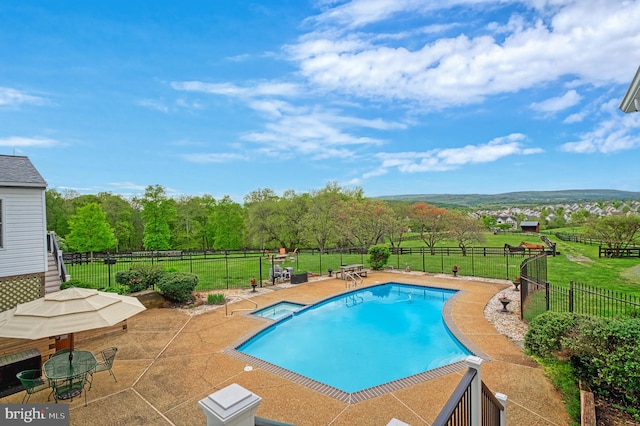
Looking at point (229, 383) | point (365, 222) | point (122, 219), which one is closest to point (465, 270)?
point (365, 222)

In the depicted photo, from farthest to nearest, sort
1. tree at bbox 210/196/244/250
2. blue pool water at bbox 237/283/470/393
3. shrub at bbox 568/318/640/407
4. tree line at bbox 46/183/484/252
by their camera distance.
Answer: tree at bbox 210/196/244/250 < tree line at bbox 46/183/484/252 < blue pool water at bbox 237/283/470/393 < shrub at bbox 568/318/640/407

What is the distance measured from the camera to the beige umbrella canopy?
534 cm

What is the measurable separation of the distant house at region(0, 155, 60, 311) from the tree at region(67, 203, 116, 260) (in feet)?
79.1

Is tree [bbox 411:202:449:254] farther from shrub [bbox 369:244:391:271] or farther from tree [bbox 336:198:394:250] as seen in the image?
shrub [bbox 369:244:391:271]

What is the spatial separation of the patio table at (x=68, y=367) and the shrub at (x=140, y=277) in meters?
6.09

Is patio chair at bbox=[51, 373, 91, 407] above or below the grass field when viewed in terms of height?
above

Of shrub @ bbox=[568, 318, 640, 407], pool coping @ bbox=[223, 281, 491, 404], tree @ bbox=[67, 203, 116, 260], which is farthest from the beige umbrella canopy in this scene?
tree @ bbox=[67, 203, 116, 260]

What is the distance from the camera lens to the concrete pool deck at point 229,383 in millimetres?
5312

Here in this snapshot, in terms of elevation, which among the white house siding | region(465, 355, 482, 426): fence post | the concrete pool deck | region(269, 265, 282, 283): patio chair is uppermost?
the white house siding

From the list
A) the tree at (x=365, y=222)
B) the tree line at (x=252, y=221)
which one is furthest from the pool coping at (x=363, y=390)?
the tree at (x=365, y=222)

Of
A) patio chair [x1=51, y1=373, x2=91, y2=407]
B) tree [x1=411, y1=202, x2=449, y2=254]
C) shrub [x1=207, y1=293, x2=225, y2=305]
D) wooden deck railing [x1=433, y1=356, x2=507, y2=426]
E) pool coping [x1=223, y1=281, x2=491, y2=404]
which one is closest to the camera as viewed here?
wooden deck railing [x1=433, y1=356, x2=507, y2=426]

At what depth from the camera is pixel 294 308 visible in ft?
41.4

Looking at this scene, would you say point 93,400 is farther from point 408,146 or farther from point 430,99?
point 408,146

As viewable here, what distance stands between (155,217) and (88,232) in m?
7.47
